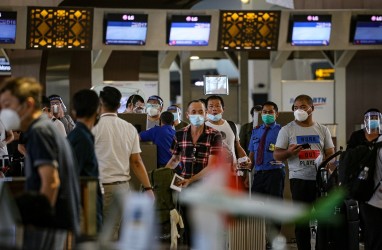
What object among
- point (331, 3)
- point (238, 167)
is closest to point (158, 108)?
point (238, 167)

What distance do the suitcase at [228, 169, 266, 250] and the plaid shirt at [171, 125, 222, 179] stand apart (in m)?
0.69

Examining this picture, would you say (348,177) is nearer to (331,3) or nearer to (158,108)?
(158,108)

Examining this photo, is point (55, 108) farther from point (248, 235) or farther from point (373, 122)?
point (373, 122)

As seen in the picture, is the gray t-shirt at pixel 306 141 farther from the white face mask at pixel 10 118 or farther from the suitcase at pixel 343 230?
the white face mask at pixel 10 118

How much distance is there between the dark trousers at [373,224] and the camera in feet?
27.8

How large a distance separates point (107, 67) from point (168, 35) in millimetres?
3732

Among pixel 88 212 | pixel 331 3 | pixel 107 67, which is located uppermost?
pixel 331 3

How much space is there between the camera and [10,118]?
4.96 m

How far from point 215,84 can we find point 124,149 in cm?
473

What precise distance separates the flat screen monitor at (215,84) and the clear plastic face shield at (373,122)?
2944 mm

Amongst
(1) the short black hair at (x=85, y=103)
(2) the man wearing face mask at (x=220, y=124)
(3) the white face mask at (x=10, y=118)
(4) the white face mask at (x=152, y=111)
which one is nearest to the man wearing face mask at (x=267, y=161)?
(2) the man wearing face mask at (x=220, y=124)

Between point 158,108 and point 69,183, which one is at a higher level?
point 158,108

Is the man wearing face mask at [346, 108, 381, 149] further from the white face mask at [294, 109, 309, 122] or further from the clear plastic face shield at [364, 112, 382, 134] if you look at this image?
the white face mask at [294, 109, 309, 122]

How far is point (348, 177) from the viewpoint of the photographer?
8391mm
